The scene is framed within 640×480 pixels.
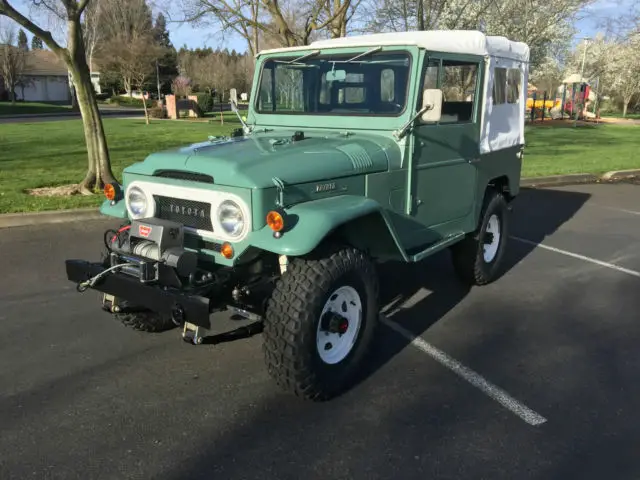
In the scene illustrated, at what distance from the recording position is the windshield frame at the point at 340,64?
13.3ft

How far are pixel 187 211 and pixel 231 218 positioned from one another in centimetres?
41

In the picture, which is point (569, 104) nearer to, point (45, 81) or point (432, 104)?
point (432, 104)

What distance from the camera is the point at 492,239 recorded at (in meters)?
5.79

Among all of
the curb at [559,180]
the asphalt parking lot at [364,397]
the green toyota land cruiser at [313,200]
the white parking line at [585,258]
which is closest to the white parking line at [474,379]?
the asphalt parking lot at [364,397]

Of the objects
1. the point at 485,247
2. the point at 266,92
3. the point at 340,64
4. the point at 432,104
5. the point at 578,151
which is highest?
the point at 340,64

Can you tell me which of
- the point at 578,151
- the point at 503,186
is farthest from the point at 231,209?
the point at 578,151

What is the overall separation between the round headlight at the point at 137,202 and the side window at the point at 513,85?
3.60 m

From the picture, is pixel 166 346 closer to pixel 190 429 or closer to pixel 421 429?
pixel 190 429

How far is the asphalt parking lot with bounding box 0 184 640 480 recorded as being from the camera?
9.39 ft

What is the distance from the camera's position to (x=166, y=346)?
164 inches

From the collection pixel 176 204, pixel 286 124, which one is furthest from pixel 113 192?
pixel 286 124

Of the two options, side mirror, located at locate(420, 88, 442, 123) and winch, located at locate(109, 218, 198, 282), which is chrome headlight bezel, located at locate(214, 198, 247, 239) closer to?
winch, located at locate(109, 218, 198, 282)

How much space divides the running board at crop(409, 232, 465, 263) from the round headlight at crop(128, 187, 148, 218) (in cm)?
190

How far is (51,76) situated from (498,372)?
66.7 m
